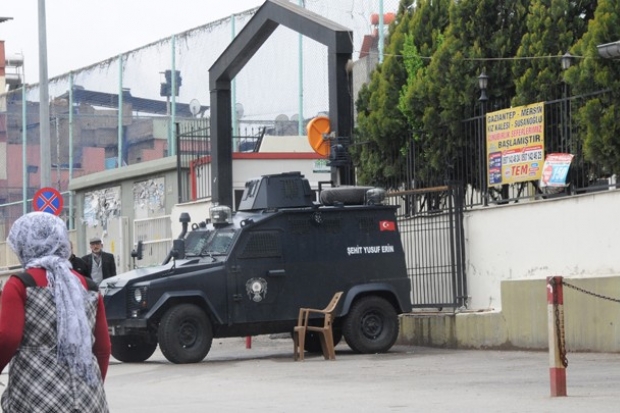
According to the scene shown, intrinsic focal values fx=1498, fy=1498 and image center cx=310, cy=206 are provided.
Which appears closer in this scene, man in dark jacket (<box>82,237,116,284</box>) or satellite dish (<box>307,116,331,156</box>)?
man in dark jacket (<box>82,237,116,284</box>)

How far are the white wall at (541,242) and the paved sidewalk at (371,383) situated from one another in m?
1.20

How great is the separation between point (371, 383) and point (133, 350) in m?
6.28

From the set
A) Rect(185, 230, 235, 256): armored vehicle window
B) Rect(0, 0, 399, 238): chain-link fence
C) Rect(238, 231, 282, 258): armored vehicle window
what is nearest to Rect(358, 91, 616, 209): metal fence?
Rect(238, 231, 282, 258): armored vehicle window

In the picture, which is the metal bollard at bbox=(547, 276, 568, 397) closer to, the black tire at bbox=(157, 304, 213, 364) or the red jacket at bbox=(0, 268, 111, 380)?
the red jacket at bbox=(0, 268, 111, 380)

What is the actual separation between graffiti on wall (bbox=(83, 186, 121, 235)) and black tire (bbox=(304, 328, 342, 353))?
1412cm

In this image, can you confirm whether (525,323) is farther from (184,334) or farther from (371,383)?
(371,383)

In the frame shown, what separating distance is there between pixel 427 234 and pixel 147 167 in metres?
11.7

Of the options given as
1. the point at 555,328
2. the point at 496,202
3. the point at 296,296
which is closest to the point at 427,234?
the point at 496,202

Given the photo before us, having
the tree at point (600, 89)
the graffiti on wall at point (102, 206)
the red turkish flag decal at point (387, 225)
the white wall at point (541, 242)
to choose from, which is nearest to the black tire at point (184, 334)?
the red turkish flag decal at point (387, 225)

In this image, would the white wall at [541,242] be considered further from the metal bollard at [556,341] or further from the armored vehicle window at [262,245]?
the metal bollard at [556,341]

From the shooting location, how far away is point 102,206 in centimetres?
3541

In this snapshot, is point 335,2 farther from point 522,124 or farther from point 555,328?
point 555,328

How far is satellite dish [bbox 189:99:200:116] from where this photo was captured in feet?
109

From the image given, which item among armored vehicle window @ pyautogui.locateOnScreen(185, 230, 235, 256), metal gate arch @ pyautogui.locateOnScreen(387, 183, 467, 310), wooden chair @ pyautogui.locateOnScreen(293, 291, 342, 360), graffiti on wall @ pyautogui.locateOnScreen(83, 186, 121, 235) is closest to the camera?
wooden chair @ pyautogui.locateOnScreen(293, 291, 342, 360)
